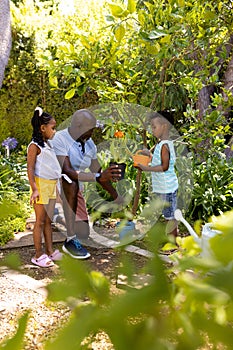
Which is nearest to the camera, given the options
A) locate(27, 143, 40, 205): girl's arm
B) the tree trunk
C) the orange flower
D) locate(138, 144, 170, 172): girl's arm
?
locate(27, 143, 40, 205): girl's arm

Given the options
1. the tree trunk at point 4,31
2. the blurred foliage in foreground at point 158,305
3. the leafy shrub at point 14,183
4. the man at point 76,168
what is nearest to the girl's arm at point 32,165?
the leafy shrub at point 14,183

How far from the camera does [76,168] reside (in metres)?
4.98

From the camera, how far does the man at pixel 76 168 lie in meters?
4.68

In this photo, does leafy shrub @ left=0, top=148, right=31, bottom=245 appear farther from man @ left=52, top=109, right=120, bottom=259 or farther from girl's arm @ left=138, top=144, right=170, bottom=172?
girl's arm @ left=138, top=144, right=170, bottom=172

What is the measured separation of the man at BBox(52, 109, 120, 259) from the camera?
15.4ft

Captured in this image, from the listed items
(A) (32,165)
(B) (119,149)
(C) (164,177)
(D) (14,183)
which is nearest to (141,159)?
(C) (164,177)

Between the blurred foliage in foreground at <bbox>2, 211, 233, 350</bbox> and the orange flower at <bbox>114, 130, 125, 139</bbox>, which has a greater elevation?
the blurred foliage in foreground at <bbox>2, 211, 233, 350</bbox>

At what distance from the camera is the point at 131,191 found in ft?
19.0

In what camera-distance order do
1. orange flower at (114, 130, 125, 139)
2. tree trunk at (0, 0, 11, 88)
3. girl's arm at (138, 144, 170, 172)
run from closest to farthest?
girl's arm at (138, 144, 170, 172), orange flower at (114, 130, 125, 139), tree trunk at (0, 0, 11, 88)

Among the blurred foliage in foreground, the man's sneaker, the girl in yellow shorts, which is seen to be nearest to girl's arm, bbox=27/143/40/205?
the girl in yellow shorts

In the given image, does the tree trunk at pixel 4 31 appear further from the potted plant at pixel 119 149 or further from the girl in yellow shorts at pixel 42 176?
the girl in yellow shorts at pixel 42 176

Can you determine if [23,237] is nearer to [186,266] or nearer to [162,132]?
[162,132]

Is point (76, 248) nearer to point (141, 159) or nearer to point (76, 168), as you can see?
point (76, 168)

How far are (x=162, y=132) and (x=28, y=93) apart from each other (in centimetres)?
478
